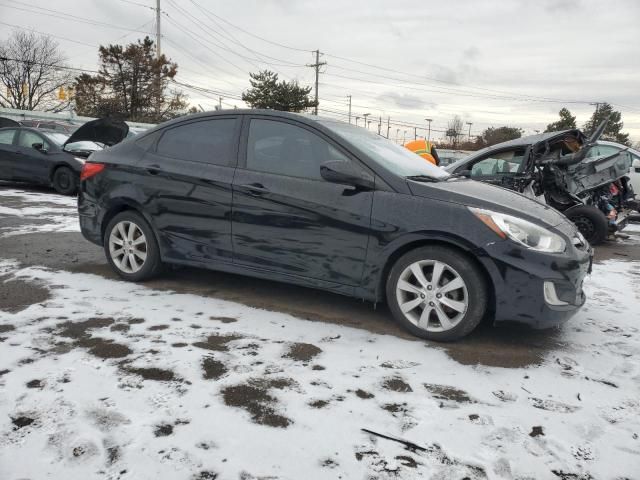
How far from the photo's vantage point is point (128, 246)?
4.57m

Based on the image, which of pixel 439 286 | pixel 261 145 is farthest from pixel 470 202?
pixel 261 145

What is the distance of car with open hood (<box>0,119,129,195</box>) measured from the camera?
1098 centimetres

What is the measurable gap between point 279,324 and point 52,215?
619 cm

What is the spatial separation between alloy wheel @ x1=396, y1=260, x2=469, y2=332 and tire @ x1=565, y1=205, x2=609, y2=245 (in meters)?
4.99

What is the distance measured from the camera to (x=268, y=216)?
3910mm

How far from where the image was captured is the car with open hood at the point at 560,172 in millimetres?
7332

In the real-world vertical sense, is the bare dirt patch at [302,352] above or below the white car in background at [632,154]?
below

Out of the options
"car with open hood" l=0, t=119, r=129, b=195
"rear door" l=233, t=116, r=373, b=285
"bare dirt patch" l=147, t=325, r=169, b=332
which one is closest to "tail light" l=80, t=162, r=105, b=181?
"rear door" l=233, t=116, r=373, b=285

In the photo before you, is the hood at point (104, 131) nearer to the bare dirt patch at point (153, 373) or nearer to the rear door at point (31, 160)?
the rear door at point (31, 160)

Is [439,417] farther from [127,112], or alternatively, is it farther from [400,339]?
[127,112]

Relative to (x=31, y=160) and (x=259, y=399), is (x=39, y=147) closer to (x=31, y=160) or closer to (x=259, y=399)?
(x=31, y=160)

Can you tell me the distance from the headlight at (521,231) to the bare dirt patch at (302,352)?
1365 millimetres

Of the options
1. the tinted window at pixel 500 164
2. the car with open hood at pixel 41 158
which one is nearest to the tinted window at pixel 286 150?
the tinted window at pixel 500 164

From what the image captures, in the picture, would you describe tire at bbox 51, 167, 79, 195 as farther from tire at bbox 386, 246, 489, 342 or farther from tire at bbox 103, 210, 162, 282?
tire at bbox 386, 246, 489, 342
